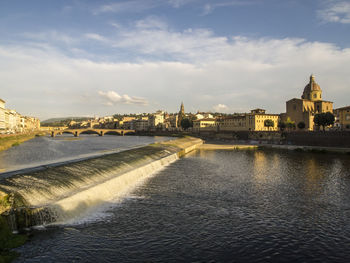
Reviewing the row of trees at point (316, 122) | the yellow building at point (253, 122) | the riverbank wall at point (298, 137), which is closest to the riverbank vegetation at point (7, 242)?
the riverbank wall at point (298, 137)

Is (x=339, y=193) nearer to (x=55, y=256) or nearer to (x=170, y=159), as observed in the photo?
(x=55, y=256)

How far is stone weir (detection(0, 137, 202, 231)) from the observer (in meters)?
13.0

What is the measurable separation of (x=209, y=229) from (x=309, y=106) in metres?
105

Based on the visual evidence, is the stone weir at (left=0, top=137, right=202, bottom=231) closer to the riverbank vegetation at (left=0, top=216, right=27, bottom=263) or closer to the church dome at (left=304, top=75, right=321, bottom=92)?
the riverbank vegetation at (left=0, top=216, right=27, bottom=263)

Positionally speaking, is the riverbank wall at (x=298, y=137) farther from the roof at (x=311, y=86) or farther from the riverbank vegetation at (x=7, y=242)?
the riverbank vegetation at (x=7, y=242)

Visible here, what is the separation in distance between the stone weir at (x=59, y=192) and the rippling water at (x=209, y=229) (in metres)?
1.06

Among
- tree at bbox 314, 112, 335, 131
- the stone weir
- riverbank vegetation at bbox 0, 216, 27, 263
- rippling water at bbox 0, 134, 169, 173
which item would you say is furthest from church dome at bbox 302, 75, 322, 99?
riverbank vegetation at bbox 0, 216, 27, 263

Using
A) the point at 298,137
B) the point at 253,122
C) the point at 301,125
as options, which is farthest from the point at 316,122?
the point at 253,122

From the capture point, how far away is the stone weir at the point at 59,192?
12953 millimetres

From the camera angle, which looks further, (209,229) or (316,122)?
(316,122)

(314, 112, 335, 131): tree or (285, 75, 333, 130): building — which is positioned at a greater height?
(285, 75, 333, 130): building

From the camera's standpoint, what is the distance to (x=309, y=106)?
4082 inches

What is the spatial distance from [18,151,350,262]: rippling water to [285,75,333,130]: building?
3371 inches

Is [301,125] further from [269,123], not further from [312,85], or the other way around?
[312,85]
